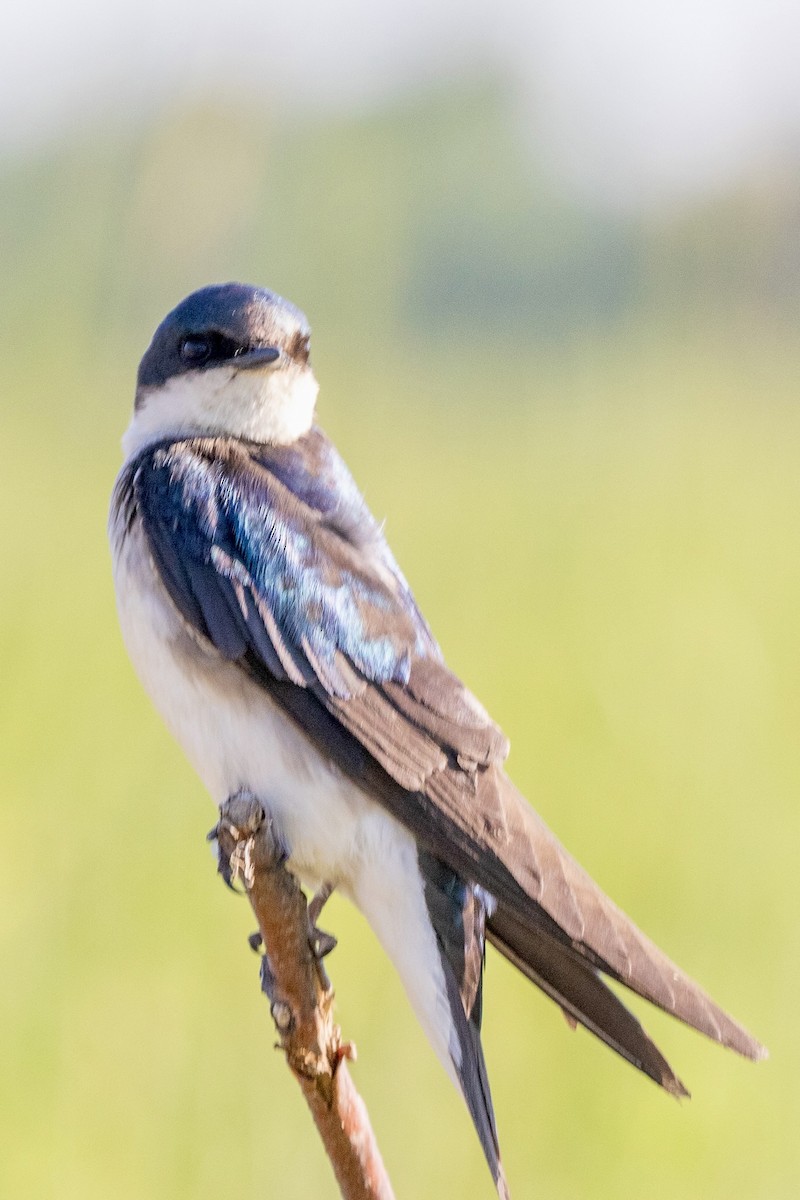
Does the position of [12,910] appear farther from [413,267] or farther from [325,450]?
[413,267]

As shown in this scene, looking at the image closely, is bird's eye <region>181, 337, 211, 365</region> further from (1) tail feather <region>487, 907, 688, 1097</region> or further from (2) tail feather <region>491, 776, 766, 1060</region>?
(1) tail feather <region>487, 907, 688, 1097</region>

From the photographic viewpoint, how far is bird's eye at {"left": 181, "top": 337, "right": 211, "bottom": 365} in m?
1.89

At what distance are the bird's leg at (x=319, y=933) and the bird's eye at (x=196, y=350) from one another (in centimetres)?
65

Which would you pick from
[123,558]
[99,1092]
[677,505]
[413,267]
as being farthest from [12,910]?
[413,267]

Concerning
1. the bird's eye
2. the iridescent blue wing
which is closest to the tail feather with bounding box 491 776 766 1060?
the iridescent blue wing

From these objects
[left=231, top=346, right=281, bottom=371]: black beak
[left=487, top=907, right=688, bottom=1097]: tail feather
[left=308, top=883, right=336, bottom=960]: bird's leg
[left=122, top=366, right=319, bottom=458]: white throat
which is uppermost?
[left=231, top=346, right=281, bottom=371]: black beak

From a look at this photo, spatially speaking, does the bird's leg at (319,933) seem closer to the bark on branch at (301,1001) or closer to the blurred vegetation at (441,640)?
the bark on branch at (301,1001)

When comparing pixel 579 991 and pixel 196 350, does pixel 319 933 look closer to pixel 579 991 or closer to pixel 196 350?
pixel 579 991

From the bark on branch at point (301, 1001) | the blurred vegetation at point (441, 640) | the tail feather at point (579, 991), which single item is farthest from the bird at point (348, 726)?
the blurred vegetation at point (441, 640)

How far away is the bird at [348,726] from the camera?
4.67ft

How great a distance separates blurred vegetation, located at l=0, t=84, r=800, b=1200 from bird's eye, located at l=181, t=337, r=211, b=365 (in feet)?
1.44

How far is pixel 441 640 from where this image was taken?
3.04 meters

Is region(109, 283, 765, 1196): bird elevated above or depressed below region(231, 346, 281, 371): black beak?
below

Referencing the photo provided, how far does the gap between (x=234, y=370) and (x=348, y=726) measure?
0.52m
